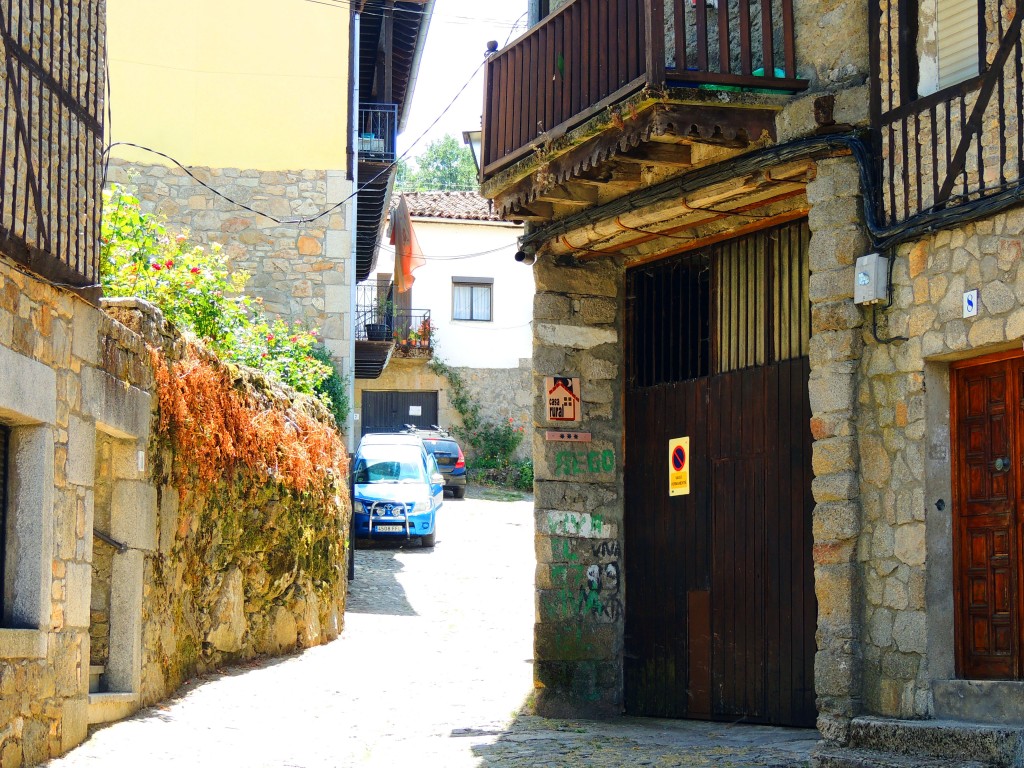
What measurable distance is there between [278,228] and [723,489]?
11.3 metres

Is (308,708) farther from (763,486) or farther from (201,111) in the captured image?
(201,111)

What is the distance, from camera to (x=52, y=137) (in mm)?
7785

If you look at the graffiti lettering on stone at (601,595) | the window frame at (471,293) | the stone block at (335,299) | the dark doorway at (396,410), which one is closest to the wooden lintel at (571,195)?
the graffiti lettering on stone at (601,595)

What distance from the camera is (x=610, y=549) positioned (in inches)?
403

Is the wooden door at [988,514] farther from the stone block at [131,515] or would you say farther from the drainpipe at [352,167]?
the drainpipe at [352,167]

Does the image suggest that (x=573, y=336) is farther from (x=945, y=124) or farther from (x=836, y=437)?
(x=945, y=124)

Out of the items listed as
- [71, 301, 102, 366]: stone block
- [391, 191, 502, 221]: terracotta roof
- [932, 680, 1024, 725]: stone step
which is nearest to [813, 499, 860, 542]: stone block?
[932, 680, 1024, 725]: stone step

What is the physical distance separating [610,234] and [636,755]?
3693 mm

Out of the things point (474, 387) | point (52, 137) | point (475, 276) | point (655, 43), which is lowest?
point (52, 137)

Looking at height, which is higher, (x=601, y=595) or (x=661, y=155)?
(x=661, y=155)

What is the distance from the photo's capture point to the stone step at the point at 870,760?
254 inches

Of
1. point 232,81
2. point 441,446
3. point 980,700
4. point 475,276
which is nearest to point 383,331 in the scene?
point 441,446

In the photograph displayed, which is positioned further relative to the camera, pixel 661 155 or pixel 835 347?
pixel 661 155

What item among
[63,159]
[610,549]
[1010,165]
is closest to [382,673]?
[610,549]
